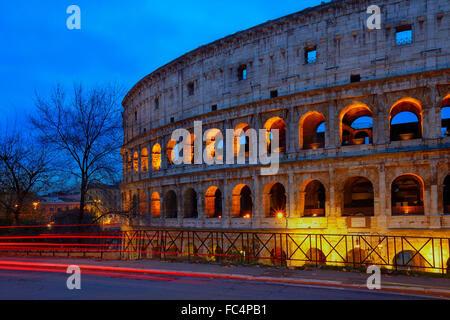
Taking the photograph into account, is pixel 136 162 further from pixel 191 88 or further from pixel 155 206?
pixel 191 88

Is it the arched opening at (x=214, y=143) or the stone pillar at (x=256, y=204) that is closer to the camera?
the stone pillar at (x=256, y=204)

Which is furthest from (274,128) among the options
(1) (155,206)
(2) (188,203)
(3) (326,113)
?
(1) (155,206)

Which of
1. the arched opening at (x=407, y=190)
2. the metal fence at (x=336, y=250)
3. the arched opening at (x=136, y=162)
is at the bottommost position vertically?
the metal fence at (x=336, y=250)

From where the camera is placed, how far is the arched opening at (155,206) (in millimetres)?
36406

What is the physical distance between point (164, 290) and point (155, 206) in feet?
83.6

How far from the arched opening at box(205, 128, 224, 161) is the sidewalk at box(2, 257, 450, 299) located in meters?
14.3

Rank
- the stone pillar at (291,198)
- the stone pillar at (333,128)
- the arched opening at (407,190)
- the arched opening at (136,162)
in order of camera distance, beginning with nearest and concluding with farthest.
→ 1. the stone pillar at (333,128)
2. the stone pillar at (291,198)
3. the arched opening at (407,190)
4. the arched opening at (136,162)

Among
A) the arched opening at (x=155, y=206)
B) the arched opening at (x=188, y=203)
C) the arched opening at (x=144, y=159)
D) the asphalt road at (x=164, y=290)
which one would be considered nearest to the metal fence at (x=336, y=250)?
the arched opening at (x=188, y=203)

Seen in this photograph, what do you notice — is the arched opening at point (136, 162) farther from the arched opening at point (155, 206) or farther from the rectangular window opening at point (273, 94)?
the rectangular window opening at point (273, 94)

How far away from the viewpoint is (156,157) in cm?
3709

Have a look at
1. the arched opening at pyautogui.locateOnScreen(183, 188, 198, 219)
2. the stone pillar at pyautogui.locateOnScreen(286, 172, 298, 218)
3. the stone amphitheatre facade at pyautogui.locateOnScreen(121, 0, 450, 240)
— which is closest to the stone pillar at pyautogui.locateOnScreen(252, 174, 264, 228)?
the stone amphitheatre facade at pyautogui.locateOnScreen(121, 0, 450, 240)

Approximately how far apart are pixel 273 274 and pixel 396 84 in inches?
590

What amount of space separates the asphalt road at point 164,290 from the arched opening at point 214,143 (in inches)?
664
